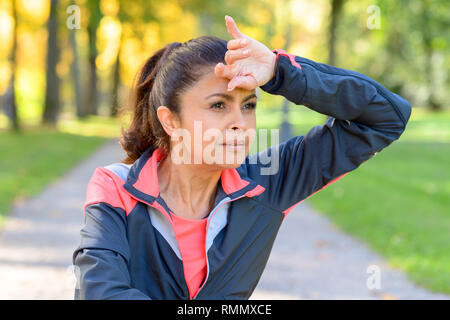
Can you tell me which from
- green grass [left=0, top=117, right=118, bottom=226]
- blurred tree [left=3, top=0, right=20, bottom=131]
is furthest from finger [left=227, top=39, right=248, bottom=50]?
blurred tree [left=3, top=0, right=20, bottom=131]

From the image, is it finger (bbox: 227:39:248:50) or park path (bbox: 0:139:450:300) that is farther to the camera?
park path (bbox: 0:139:450:300)

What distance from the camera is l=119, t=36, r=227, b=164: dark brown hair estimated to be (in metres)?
2.26

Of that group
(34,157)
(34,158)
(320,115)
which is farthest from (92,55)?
(34,158)

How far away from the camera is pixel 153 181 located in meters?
2.23

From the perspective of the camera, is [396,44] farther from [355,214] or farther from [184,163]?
[184,163]

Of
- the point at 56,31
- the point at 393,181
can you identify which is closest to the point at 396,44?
the point at 56,31

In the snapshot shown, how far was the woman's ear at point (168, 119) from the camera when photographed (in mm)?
2393

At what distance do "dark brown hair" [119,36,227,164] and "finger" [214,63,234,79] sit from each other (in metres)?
0.11

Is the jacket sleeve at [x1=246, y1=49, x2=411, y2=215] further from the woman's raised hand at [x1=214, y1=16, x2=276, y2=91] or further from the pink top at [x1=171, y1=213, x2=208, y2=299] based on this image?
the pink top at [x1=171, y1=213, x2=208, y2=299]

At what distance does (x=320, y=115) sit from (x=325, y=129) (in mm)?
20303

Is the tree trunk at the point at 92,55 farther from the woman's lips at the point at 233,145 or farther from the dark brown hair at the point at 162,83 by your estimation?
the woman's lips at the point at 233,145

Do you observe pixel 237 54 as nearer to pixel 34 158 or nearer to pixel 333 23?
pixel 34 158

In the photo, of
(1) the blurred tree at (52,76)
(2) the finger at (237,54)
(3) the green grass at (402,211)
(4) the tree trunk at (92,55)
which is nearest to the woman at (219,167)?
(2) the finger at (237,54)

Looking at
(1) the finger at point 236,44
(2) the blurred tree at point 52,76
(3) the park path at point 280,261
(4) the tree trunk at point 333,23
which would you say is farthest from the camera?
(2) the blurred tree at point 52,76
